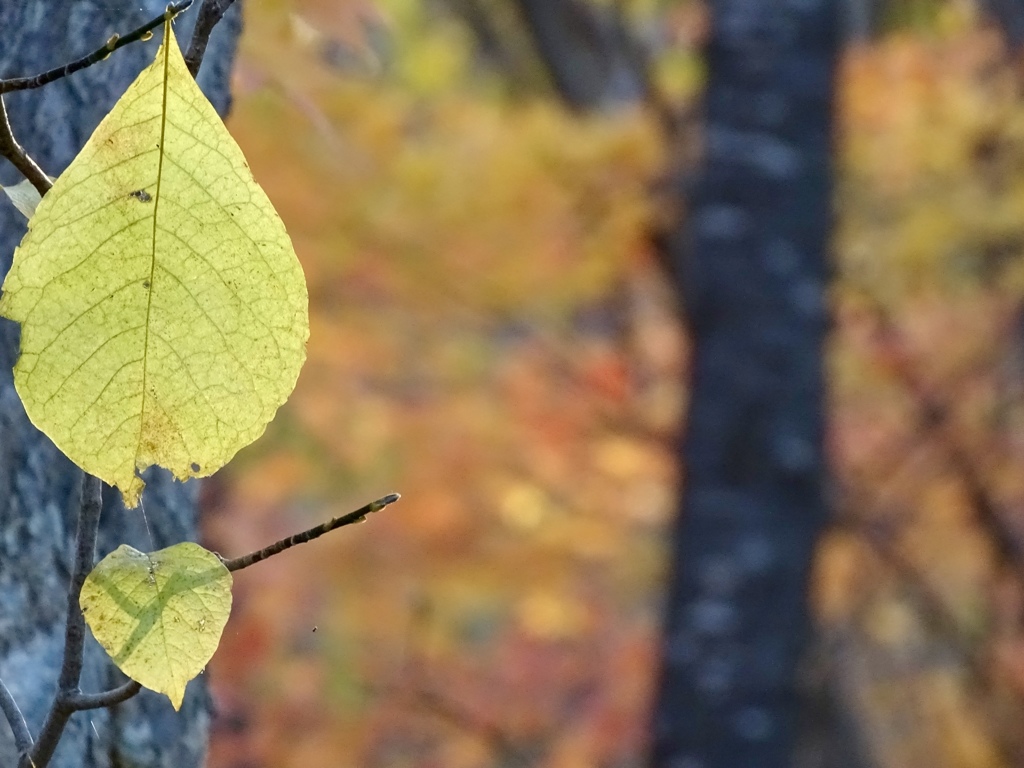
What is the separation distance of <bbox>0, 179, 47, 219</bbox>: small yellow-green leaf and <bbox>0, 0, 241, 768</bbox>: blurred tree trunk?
0.78 feet

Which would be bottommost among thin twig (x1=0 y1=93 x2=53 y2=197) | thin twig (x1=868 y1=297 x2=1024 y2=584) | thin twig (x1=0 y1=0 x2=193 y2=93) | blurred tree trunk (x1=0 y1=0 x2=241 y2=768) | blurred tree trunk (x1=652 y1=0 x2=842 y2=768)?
thin twig (x1=868 y1=297 x2=1024 y2=584)

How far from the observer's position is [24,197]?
0.39 m

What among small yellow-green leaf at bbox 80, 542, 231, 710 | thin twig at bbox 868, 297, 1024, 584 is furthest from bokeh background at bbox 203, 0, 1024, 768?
small yellow-green leaf at bbox 80, 542, 231, 710

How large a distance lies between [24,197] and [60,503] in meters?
0.29

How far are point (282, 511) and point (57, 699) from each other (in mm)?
3054

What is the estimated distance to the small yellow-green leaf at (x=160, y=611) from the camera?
32cm

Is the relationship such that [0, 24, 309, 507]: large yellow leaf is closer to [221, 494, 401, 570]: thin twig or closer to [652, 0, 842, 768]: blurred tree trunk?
[221, 494, 401, 570]: thin twig

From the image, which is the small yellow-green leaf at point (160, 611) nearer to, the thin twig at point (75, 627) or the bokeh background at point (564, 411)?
the thin twig at point (75, 627)

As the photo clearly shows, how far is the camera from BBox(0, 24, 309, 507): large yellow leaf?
0.31 meters

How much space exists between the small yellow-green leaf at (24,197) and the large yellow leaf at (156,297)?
0.08 metres

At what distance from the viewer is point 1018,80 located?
2.72m

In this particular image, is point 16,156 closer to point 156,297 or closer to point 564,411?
point 156,297

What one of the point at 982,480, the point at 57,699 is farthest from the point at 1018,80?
the point at 57,699

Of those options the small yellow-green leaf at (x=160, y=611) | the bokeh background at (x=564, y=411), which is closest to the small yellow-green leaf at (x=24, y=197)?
the small yellow-green leaf at (x=160, y=611)
